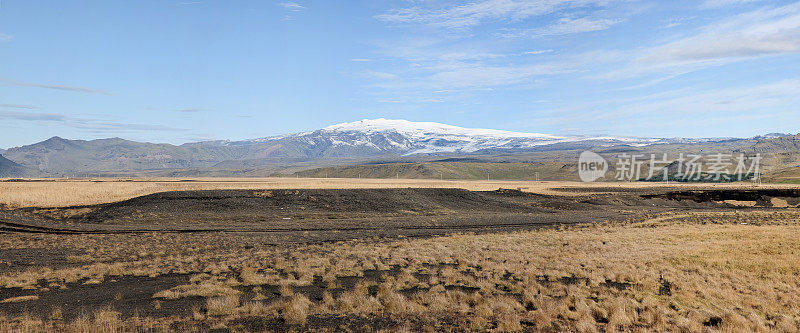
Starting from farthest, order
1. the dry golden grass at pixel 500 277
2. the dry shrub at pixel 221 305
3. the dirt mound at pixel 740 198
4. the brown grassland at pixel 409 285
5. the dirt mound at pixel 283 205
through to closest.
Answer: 1. the dirt mound at pixel 740 198
2. the dirt mound at pixel 283 205
3. the dry shrub at pixel 221 305
4. the dry golden grass at pixel 500 277
5. the brown grassland at pixel 409 285

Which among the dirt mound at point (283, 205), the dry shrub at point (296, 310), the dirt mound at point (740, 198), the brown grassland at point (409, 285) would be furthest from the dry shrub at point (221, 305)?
the dirt mound at point (740, 198)

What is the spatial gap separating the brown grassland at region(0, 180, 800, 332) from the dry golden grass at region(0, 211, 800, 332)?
7 cm

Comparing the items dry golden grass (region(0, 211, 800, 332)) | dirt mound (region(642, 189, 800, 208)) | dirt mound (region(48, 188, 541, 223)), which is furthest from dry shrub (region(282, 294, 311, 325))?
dirt mound (region(642, 189, 800, 208))

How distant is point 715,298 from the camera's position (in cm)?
1491

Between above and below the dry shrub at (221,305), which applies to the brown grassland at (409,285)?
below

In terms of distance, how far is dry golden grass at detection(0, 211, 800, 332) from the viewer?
1276 centimetres

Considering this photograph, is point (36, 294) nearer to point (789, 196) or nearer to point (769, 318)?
point (769, 318)

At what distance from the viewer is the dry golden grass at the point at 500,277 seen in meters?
12.8

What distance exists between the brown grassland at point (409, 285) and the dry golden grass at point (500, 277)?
7 cm

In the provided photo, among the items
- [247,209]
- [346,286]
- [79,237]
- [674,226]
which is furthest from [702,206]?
[79,237]

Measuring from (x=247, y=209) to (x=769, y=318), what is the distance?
44.2 metres

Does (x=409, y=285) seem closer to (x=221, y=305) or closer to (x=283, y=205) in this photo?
(x=221, y=305)

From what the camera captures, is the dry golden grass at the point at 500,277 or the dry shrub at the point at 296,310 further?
the dry golden grass at the point at 500,277

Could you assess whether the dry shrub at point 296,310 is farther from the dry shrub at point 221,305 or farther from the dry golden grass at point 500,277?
the dry shrub at point 221,305
